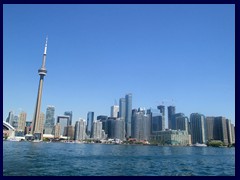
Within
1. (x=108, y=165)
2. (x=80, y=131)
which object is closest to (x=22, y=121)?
(x=80, y=131)

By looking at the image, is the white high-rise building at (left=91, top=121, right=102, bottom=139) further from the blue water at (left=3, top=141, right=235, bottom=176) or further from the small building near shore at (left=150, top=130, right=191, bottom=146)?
the blue water at (left=3, top=141, right=235, bottom=176)

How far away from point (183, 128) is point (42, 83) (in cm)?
3145

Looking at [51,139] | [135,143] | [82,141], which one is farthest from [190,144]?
[51,139]

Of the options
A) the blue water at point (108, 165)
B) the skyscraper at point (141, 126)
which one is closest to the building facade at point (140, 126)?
the skyscraper at point (141, 126)

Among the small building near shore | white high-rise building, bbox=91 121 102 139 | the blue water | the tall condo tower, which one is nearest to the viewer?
the blue water

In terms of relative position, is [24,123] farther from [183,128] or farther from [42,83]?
[183,128]

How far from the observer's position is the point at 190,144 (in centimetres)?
5347

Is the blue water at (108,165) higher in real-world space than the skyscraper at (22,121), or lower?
lower

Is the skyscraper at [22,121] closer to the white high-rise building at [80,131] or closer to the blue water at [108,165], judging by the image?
the white high-rise building at [80,131]

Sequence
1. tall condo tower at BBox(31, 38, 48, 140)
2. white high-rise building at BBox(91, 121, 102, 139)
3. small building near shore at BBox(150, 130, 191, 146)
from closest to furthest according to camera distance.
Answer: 1. tall condo tower at BBox(31, 38, 48, 140)
2. small building near shore at BBox(150, 130, 191, 146)
3. white high-rise building at BBox(91, 121, 102, 139)

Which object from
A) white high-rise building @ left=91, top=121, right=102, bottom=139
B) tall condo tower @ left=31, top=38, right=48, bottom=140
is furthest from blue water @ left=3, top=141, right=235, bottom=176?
white high-rise building @ left=91, top=121, right=102, bottom=139

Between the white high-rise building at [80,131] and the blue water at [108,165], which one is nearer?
the blue water at [108,165]

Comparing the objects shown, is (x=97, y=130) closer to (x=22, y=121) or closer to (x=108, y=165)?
(x=22, y=121)

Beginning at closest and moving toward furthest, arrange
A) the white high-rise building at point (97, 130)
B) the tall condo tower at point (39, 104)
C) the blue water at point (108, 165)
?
the blue water at point (108, 165) → the tall condo tower at point (39, 104) → the white high-rise building at point (97, 130)
